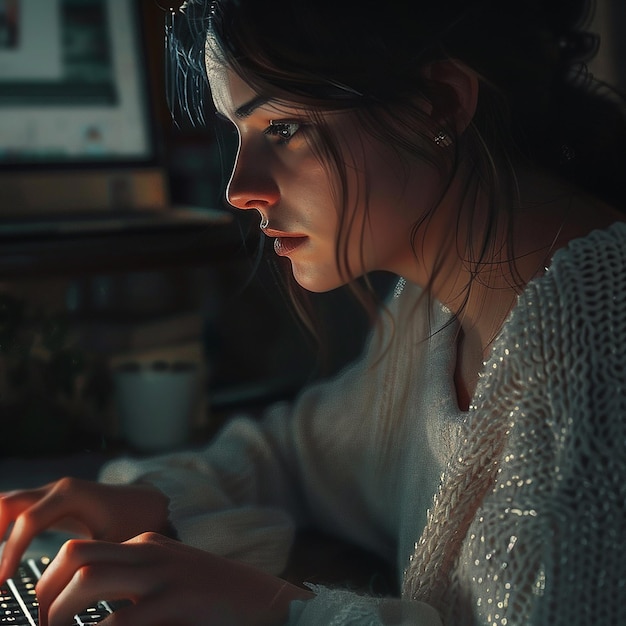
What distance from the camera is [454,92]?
0.35 meters

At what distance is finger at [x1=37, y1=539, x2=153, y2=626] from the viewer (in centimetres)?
32

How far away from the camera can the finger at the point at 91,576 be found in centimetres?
32

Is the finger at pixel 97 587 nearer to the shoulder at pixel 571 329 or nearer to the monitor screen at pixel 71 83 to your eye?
the shoulder at pixel 571 329

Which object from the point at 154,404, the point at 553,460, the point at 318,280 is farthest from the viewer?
the point at 154,404

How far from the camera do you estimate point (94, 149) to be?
2.86 feet

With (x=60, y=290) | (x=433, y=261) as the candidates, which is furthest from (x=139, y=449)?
(x=433, y=261)

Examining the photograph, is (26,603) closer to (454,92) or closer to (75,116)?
(454,92)

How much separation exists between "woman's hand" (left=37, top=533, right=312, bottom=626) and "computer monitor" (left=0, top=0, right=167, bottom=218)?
60 cm

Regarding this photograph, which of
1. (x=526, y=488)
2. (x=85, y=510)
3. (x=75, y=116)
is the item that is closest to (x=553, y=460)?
(x=526, y=488)

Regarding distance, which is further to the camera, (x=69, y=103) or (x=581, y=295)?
(x=69, y=103)

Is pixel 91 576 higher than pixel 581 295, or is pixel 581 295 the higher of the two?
pixel 581 295

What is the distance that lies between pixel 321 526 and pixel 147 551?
217 mm

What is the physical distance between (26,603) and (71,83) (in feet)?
1.91

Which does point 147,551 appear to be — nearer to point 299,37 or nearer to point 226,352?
point 299,37
